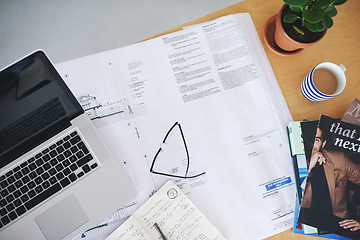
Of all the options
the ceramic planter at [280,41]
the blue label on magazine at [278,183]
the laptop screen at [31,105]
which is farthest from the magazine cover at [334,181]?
the laptop screen at [31,105]

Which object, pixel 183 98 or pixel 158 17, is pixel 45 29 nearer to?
pixel 158 17

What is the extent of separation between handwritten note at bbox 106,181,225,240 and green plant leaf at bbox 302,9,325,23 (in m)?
0.52

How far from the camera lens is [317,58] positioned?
766mm

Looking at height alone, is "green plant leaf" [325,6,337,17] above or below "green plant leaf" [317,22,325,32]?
above

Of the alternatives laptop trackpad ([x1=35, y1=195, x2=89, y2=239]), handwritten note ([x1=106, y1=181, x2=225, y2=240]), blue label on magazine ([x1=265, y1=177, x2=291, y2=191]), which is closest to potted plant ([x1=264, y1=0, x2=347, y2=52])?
blue label on magazine ([x1=265, y1=177, x2=291, y2=191])

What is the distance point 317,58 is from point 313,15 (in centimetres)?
21

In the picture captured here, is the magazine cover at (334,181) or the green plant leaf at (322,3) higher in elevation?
the green plant leaf at (322,3)

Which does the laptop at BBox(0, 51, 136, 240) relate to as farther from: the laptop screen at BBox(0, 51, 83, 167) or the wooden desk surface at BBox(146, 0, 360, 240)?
the wooden desk surface at BBox(146, 0, 360, 240)

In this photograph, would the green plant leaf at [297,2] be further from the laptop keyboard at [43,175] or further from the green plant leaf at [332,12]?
the laptop keyboard at [43,175]

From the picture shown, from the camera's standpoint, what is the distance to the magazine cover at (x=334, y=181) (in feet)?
2.13

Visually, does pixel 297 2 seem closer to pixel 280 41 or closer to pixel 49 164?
pixel 280 41

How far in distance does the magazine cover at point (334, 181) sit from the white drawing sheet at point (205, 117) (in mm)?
57

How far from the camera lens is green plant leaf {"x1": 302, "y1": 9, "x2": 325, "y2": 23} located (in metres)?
0.58

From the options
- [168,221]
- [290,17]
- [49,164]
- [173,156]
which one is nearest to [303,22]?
[290,17]
